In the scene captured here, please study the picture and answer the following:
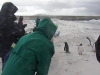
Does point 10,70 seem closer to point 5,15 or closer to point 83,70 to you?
point 5,15

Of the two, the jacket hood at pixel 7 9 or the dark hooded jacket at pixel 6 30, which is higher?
the jacket hood at pixel 7 9

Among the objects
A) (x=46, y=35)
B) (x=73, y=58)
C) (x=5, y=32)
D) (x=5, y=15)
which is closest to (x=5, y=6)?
(x=5, y=15)

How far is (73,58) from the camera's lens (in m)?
10.6

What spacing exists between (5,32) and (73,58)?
611cm

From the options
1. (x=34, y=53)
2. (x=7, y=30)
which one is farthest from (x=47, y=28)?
(x=7, y=30)

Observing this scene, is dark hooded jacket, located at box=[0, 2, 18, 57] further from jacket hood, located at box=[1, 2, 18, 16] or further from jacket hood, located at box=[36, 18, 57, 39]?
jacket hood, located at box=[36, 18, 57, 39]

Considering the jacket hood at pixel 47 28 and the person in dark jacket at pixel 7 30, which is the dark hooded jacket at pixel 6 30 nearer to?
the person in dark jacket at pixel 7 30

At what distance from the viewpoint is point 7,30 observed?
485cm

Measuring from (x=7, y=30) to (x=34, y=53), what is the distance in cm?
192

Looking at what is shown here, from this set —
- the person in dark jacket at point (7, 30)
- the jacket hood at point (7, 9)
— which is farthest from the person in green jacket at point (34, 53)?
the jacket hood at point (7, 9)

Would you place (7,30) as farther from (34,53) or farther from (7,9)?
(34,53)

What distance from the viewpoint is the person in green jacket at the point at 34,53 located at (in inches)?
121

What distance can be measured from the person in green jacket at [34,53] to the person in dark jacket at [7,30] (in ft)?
5.48

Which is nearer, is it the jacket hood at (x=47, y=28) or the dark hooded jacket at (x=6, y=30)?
the jacket hood at (x=47, y=28)
